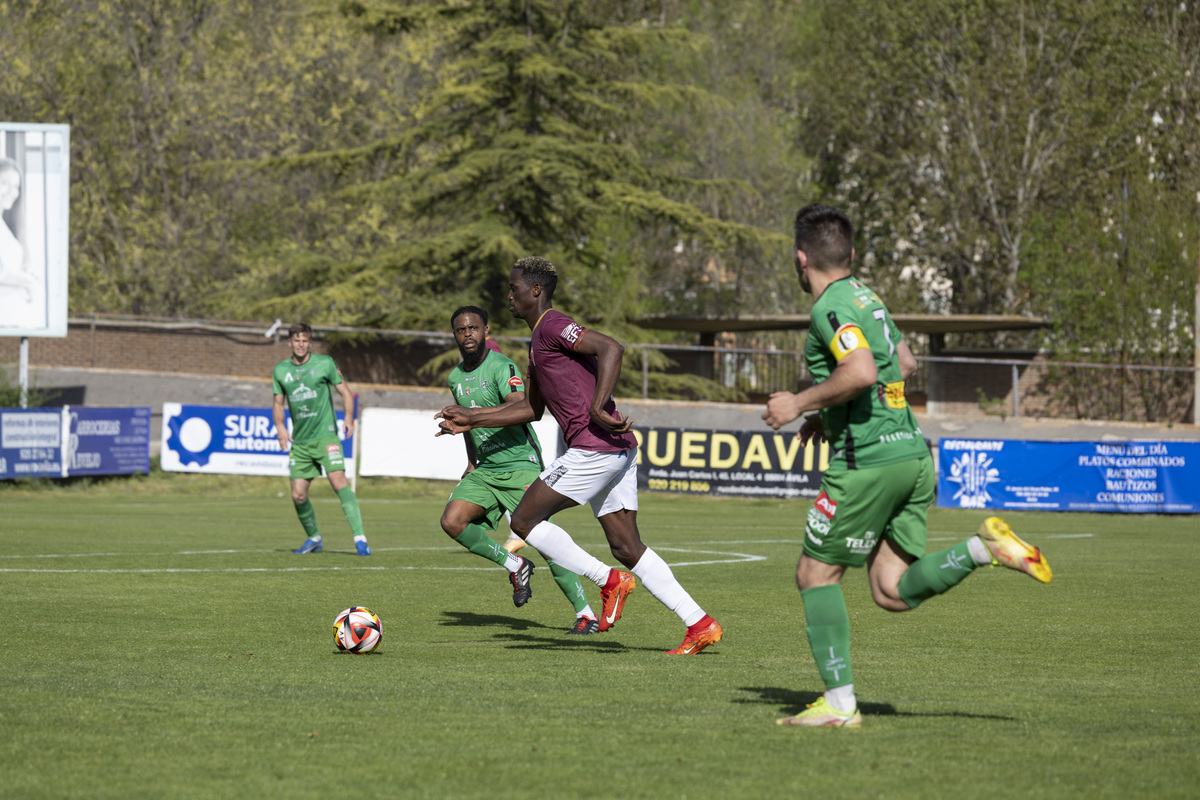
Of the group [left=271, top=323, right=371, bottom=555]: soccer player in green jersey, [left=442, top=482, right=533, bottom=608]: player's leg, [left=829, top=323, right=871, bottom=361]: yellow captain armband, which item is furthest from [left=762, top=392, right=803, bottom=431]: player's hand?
[left=271, top=323, right=371, bottom=555]: soccer player in green jersey

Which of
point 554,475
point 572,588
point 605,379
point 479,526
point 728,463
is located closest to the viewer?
point 605,379

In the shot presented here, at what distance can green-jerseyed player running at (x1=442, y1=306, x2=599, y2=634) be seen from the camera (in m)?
9.62

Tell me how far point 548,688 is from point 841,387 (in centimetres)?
223

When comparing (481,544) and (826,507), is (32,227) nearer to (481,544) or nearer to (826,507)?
(481,544)

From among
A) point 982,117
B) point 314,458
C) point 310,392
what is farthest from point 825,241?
point 982,117

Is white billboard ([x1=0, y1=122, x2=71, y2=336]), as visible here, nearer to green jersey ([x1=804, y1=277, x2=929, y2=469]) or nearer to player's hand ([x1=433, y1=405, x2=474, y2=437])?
player's hand ([x1=433, y1=405, x2=474, y2=437])

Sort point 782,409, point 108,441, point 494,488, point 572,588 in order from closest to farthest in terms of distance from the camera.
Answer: point 782,409
point 572,588
point 494,488
point 108,441

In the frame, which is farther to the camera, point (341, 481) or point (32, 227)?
point (32, 227)

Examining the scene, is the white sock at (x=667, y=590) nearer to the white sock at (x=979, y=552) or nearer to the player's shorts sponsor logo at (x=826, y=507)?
the player's shorts sponsor logo at (x=826, y=507)

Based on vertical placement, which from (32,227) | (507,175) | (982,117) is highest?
(982,117)

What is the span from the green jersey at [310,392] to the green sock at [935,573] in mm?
9616

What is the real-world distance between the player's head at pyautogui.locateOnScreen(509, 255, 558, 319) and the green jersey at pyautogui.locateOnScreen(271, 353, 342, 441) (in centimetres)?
666

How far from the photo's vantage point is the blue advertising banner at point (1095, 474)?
78.4 ft

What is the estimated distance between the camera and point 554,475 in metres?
7.76
